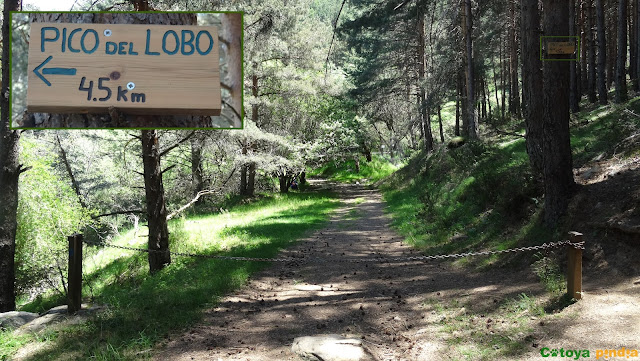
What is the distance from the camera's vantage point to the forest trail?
4.96 m

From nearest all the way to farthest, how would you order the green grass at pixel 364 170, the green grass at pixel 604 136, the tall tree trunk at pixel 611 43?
1. the green grass at pixel 604 136
2. the tall tree trunk at pixel 611 43
3. the green grass at pixel 364 170

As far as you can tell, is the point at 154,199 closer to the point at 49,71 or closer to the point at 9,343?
the point at 9,343

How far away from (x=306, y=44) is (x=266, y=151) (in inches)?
235

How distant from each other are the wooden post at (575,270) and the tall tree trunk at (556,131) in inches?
90.6

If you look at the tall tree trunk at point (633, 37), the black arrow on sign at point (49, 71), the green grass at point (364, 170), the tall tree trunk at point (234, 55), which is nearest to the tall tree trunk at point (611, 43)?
the tall tree trunk at point (633, 37)

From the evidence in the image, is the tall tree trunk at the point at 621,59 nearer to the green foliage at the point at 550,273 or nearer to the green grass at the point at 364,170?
the green foliage at the point at 550,273

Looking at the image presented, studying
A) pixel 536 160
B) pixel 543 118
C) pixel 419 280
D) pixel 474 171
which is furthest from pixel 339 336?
pixel 474 171

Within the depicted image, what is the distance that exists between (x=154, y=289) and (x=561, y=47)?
25.0ft

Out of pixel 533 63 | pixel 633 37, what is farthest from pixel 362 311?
A: pixel 633 37

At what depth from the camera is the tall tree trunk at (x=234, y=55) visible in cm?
426

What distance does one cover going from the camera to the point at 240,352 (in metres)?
5.00

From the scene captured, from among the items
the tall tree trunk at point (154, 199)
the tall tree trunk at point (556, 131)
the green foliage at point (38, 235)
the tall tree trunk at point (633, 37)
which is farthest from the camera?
the tall tree trunk at point (633, 37)

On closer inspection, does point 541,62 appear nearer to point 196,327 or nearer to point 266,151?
point 196,327

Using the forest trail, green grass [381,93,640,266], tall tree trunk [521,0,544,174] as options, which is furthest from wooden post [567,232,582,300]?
tall tree trunk [521,0,544,174]
